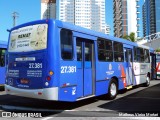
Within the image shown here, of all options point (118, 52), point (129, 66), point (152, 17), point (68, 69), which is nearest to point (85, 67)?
point (68, 69)

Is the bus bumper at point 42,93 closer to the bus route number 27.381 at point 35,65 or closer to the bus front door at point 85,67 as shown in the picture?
the bus route number 27.381 at point 35,65

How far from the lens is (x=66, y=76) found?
9.14 m

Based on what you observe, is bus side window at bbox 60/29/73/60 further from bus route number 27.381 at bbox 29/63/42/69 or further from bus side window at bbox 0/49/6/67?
bus side window at bbox 0/49/6/67

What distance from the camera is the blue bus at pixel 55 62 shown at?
879 cm

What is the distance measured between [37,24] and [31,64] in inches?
52.2

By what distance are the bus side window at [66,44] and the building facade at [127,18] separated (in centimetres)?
13061

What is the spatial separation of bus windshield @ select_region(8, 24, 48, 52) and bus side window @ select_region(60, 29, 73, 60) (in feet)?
1.90

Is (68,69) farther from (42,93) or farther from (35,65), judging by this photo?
(42,93)

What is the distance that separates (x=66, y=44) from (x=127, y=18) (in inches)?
5365

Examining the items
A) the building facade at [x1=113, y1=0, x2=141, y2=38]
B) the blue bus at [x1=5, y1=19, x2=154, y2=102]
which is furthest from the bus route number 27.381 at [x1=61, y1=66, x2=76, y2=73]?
the building facade at [x1=113, y1=0, x2=141, y2=38]

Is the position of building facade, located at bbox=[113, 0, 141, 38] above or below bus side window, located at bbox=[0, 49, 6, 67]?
above

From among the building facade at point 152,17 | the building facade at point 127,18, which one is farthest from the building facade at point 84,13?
the building facade at point 152,17

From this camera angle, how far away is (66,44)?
369 inches

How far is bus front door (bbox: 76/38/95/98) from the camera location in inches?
392
